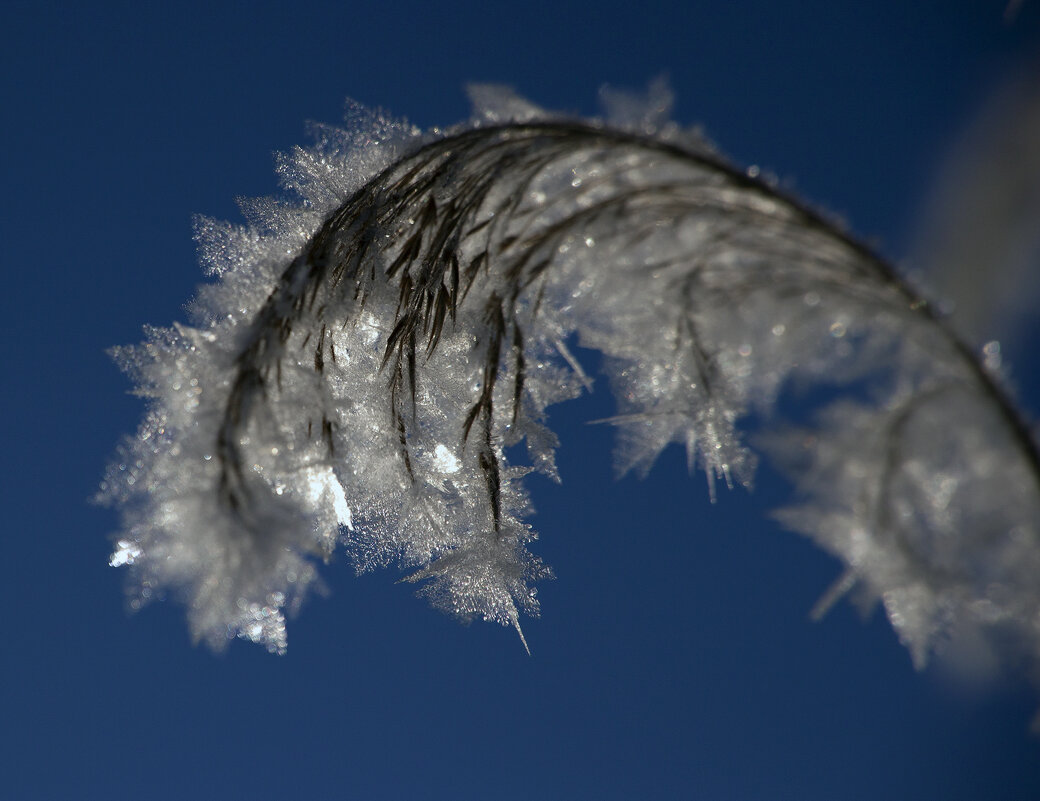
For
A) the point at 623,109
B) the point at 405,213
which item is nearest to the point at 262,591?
the point at 405,213

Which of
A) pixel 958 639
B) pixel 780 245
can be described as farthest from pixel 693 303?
pixel 958 639

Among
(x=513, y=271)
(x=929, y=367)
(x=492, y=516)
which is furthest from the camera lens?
(x=492, y=516)

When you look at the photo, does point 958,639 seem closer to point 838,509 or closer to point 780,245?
point 838,509

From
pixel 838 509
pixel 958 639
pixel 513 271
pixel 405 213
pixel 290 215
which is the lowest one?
pixel 958 639

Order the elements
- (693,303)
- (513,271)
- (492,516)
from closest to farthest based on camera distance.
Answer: (693,303), (513,271), (492,516)

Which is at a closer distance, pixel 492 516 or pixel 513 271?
pixel 513 271

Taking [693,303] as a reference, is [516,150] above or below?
above
